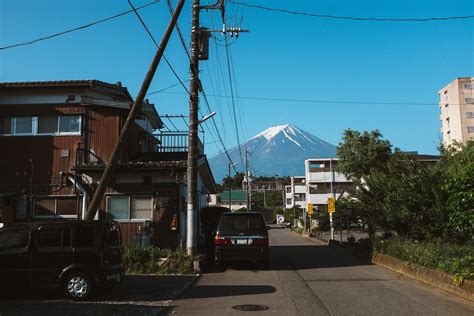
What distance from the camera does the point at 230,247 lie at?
14758mm

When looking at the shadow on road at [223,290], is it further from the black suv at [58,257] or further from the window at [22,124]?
the window at [22,124]

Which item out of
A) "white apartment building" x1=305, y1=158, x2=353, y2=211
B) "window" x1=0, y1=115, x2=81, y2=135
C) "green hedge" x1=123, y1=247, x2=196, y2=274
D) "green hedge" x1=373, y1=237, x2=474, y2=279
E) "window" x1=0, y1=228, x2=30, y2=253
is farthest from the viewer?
"white apartment building" x1=305, y1=158, x2=353, y2=211

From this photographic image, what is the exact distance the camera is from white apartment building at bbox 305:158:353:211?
74.1 m

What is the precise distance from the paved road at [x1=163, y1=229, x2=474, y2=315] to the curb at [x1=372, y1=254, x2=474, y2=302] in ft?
0.74

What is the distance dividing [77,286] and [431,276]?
8.21m

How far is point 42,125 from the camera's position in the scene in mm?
17734

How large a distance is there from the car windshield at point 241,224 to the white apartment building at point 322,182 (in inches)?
2343

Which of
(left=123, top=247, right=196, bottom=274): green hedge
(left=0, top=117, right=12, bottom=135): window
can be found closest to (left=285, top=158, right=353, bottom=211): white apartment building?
(left=0, top=117, right=12, bottom=135): window

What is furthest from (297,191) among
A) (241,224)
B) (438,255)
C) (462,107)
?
(438,255)

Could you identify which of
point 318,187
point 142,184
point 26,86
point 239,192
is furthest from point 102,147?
point 239,192

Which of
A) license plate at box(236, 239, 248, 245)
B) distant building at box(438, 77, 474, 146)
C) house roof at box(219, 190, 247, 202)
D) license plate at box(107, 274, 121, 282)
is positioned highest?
distant building at box(438, 77, 474, 146)

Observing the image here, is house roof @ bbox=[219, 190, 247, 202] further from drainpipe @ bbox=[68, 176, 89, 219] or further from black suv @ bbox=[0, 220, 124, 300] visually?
black suv @ bbox=[0, 220, 124, 300]

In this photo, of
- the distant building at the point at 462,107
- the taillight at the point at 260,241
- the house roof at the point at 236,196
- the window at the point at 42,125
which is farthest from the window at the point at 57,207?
the house roof at the point at 236,196

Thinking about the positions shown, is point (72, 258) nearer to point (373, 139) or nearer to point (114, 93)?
point (114, 93)
